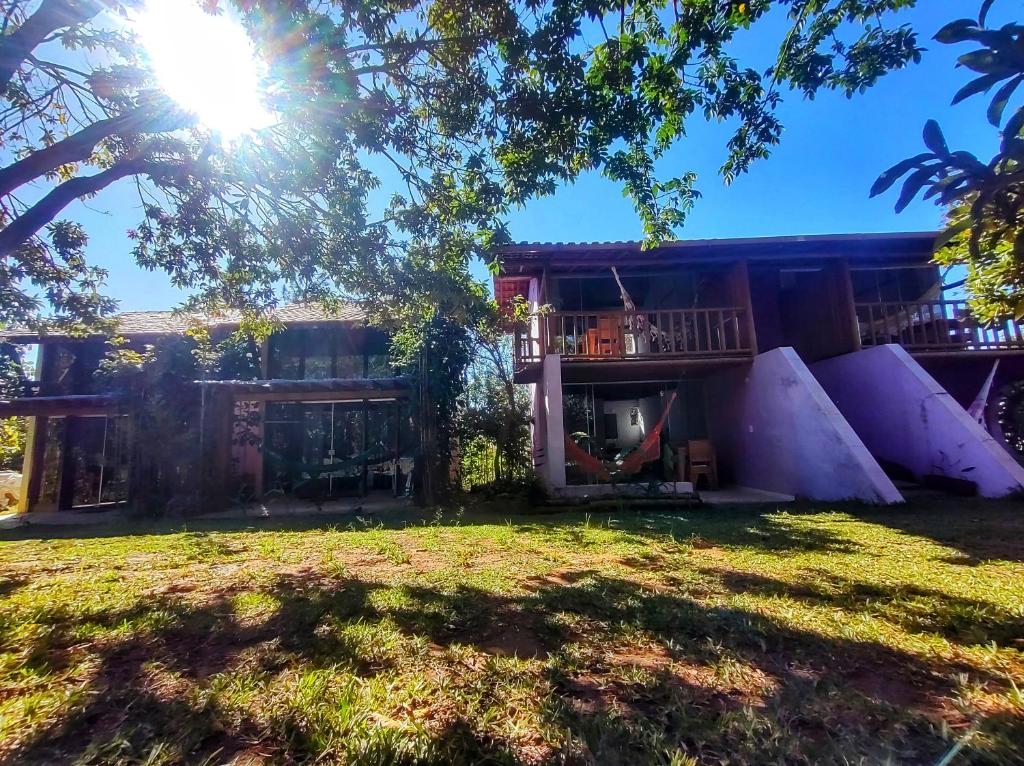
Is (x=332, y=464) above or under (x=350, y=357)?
under

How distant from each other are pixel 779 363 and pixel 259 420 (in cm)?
968

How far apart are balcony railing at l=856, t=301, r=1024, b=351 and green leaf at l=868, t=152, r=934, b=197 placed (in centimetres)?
905

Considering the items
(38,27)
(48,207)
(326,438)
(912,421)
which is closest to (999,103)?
(38,27)

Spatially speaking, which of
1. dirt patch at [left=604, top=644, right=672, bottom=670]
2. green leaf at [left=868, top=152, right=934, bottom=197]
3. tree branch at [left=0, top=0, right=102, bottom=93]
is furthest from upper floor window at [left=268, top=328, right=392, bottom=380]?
green leaf at [left=868, top=152, right=934, bottom=197]

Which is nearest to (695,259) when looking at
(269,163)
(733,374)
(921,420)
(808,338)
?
(733,374)

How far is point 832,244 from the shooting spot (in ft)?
29.6

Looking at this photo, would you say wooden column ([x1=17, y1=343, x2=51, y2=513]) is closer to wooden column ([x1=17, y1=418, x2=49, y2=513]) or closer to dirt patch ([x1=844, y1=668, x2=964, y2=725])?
wooden column ([x1=17, y1=418, x2=49, y2=513])

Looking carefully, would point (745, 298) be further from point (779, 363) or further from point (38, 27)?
point (38, 27)

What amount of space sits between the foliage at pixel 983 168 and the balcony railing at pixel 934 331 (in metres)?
8.75

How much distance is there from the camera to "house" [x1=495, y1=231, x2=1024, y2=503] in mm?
7105

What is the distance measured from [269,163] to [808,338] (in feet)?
34.2

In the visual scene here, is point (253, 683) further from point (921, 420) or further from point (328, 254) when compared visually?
point (921, 420)

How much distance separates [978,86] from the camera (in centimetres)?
168

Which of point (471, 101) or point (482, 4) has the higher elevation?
point (482, 4)
